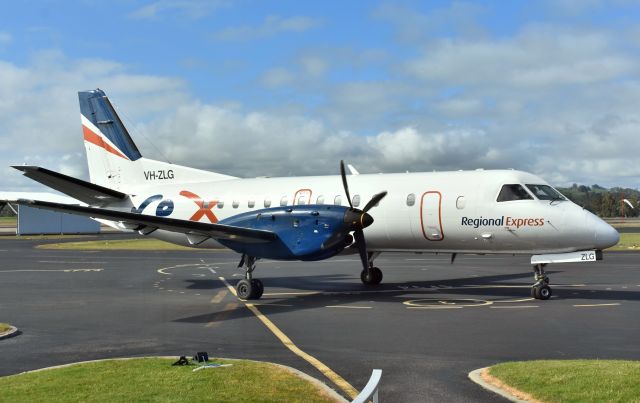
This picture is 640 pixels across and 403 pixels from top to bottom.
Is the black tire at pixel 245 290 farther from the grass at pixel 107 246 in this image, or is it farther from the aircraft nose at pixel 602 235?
the grass at pixel 107 246

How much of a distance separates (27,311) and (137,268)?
14.7 metres

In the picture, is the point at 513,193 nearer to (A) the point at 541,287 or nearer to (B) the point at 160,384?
(A) the point at 541,287

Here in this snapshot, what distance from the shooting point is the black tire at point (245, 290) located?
19297 millimetres

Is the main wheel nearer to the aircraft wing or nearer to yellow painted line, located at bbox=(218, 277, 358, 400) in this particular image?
the aircraft wing

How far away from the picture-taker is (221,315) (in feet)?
53.0

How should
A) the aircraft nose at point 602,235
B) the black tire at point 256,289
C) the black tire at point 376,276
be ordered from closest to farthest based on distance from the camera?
the aircraft nose at point 602,235 < the black tire at point 256,289 < the black tire at point 376,276

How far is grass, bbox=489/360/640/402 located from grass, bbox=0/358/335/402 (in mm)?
2832

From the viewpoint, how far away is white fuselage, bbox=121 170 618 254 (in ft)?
58.1

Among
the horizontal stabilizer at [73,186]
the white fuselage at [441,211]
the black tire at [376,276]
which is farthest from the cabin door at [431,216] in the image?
the horizontal stabilizer at [73,186]

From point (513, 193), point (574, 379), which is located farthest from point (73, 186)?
point (574, 379)

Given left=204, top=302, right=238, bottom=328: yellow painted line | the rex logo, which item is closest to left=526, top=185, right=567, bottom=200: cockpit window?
left=204, top=302, right=238, bottom=328: yellow painted line

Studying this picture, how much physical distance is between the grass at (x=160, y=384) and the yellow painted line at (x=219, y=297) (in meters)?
9.16

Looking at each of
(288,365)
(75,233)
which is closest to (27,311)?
(288,365)

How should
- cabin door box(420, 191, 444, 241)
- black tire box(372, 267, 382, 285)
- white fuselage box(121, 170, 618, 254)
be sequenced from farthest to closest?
1. black tire box(372, 267, 382, 285)
2. cabin door box(420, 191, 444, 241)
3. white fuselage box(121, 170, 618, 254)
